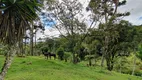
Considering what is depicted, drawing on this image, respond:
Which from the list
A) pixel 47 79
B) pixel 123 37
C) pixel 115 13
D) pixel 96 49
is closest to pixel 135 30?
pixel 123 37

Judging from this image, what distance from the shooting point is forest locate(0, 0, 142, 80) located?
9.24 meters

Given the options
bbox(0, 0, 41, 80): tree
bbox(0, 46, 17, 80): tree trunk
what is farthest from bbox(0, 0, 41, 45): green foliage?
bbox(0, 46, 17, 80): tree trunk

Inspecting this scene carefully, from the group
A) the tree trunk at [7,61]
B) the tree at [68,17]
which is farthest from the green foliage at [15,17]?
the tree at [68,17]

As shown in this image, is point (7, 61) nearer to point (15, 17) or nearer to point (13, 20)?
point (13, 20)

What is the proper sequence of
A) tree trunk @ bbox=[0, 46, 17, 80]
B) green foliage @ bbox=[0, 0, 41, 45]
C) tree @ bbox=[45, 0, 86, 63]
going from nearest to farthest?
green foliage @ bbox=[0, 0, 41, 45] → tree trunk @ bbox=[0, 46, 17, 80] → tree @ bbox=[45, 0, 86, 63]

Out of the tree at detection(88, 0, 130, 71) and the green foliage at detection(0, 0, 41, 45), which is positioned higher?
the tree at detection(88, 0, 130, 71)

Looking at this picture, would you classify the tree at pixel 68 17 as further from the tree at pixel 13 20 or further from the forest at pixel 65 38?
the tree at pixel 13 20

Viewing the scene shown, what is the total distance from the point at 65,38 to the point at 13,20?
17.1 m

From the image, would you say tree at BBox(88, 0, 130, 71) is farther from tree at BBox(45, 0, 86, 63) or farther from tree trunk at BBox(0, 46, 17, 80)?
tree trunk at BBox(0, 46, 17, 80)

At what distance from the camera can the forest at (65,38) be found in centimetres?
924

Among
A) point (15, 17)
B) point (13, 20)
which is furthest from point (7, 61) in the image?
point (15, 17)

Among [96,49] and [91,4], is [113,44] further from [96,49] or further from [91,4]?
[91,4]

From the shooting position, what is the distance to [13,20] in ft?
30.2

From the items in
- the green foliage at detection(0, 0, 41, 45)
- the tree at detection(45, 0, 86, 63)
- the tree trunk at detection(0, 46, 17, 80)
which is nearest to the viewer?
the green foliage at detection(0, 0, 41, 45)
